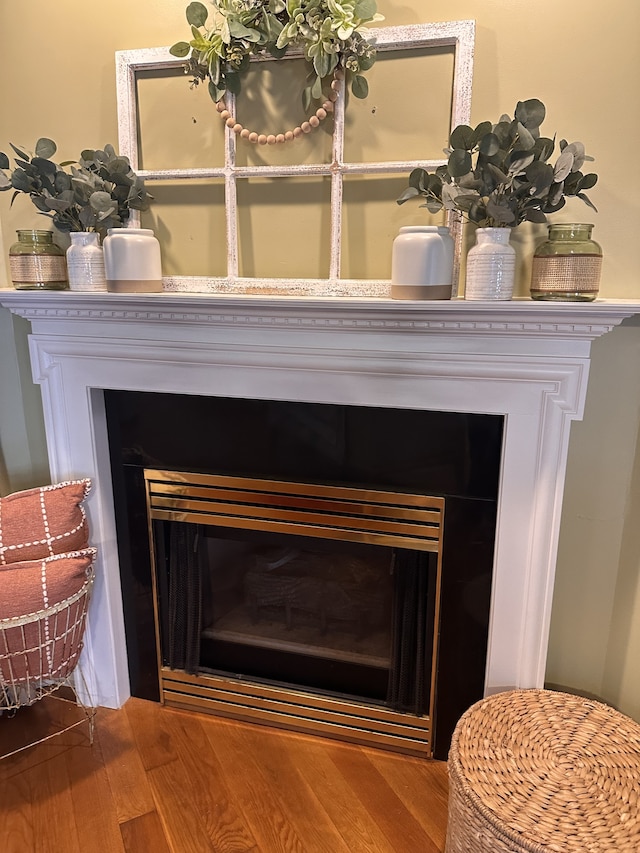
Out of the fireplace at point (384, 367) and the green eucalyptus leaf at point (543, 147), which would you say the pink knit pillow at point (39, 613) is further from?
the green eucalyptus leaf at point (543, 147)

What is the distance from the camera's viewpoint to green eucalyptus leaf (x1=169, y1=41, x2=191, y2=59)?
55.0 inches

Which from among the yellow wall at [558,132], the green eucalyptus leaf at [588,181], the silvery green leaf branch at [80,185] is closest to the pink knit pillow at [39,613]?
the yellow wall at [558,132]

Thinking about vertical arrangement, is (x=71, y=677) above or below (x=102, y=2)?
below

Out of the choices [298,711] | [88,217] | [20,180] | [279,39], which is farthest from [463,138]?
[298,711]

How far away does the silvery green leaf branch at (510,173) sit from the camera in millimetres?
1198

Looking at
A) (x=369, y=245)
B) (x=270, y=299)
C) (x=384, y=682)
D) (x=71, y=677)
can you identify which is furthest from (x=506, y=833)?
(x=71, y=677)

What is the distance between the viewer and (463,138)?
1238 millimetres

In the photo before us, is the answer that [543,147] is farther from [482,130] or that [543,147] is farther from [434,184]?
[434,184]

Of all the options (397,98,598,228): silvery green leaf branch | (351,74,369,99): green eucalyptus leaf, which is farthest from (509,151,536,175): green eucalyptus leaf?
(351,74,369,99): green eucalyptus leaf

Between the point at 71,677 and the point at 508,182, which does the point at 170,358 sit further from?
the point at 71,677

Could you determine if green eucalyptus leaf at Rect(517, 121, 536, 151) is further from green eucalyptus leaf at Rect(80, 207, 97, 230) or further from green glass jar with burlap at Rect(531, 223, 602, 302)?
green eucalyptus leaf at Rect(80, 207, 97, 230)

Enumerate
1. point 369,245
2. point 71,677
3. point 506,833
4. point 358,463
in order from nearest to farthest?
point 506,833, point 369,245, point 358,463, point 71,677

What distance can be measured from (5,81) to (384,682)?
1948mm

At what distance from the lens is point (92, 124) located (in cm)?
160
